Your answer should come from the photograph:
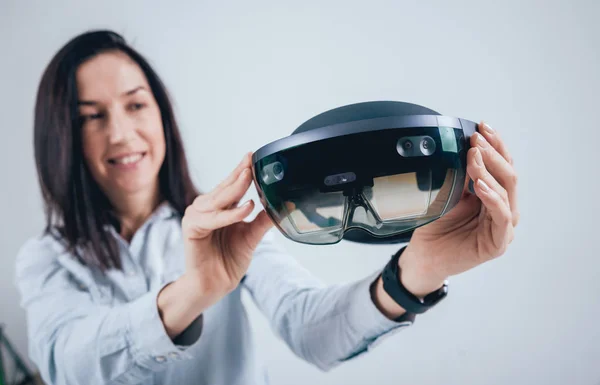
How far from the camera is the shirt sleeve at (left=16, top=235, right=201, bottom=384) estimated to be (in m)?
0.84

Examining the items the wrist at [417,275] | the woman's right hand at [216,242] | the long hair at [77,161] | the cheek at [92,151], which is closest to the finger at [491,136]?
the wrist at [417,275]

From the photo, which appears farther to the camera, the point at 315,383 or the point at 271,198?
the point at 315,383

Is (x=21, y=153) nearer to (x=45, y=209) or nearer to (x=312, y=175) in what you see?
(x=45, y=209)

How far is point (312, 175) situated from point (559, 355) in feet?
3.07

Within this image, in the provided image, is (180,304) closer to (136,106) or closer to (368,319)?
(368,319)

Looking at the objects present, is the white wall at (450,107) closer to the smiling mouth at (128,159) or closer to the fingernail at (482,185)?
the smiling mouth at (128,159)

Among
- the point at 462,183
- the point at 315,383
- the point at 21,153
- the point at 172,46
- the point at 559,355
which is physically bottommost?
the point at 315,383

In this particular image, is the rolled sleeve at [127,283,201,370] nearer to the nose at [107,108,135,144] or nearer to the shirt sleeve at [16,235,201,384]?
the shirt sleeve at [16,235,201,384]

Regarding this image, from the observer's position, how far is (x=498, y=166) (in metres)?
0.56

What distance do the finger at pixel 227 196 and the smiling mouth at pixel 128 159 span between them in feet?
2.01

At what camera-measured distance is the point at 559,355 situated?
3.47 ft

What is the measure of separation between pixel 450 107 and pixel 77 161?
1032 millimetres

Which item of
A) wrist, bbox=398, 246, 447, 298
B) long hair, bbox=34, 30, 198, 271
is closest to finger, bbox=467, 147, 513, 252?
wrist, bbox=398, 246, 447, 298

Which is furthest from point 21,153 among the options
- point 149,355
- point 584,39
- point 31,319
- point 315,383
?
point 584,39
